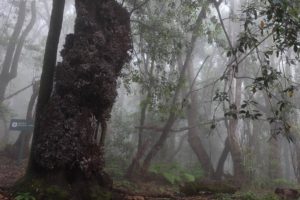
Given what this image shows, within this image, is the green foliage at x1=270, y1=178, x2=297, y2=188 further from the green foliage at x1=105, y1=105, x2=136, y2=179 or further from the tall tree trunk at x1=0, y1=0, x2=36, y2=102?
the tall tree trunk at x1=0, y1=0, x2=36, y2=102

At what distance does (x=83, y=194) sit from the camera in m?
6.58

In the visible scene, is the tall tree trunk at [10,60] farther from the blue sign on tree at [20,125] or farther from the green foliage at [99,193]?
the green foliage at [99,193]

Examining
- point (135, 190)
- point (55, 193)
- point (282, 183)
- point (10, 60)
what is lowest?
point (135, 190)

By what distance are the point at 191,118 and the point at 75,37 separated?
11011 millimetres

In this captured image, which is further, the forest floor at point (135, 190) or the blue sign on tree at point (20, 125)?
the blue sign on tree at point (20, 125)

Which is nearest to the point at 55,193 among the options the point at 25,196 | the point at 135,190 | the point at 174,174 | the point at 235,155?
the point at 25,196

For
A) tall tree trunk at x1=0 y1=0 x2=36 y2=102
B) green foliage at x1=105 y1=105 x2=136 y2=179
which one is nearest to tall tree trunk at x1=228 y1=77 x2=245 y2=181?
green foliage at x1=105 y1=105 x2=136 y2=179

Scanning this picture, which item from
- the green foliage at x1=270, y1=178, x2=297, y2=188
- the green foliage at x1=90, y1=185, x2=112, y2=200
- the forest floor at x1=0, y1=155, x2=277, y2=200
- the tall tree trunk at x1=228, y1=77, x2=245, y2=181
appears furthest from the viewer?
the green foliage at x1=270, y1=178, x2=297, y2=188

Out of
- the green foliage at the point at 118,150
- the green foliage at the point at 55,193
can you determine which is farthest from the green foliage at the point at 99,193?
the green foliage at the point at 118,150

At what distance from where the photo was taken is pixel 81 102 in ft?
23.4

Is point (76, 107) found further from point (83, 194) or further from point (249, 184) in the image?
point (249, 184)

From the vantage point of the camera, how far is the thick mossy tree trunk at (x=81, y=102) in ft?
21.7

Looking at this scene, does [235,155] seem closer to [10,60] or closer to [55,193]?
[55,193]

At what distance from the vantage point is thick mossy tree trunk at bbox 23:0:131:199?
260 inches
